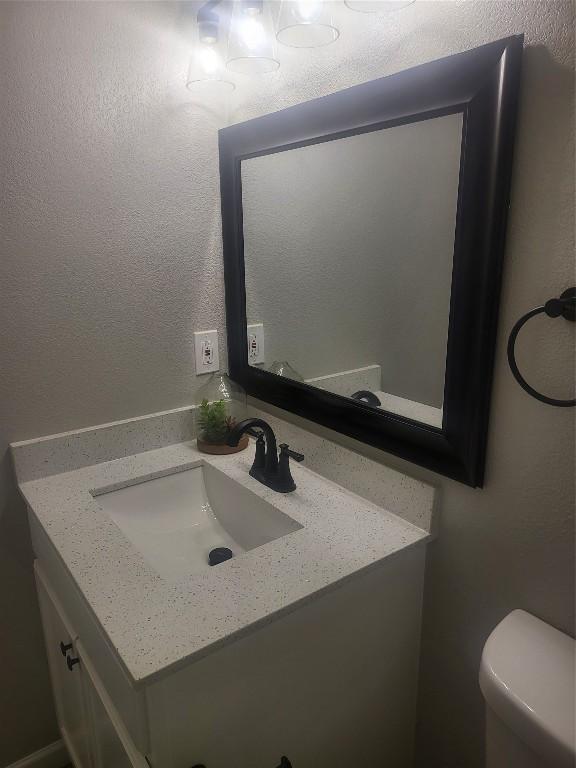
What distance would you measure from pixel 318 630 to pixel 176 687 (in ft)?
0.94

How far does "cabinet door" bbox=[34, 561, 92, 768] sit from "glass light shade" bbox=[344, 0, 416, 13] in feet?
4.66

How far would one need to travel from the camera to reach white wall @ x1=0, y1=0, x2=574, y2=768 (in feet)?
2.79

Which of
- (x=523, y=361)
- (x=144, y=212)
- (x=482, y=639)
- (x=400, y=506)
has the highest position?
(x=144, y=212)

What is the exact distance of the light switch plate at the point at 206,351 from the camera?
5.05 ft

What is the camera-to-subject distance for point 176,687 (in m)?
0.81

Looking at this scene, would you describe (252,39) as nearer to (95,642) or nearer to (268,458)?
(268,458)

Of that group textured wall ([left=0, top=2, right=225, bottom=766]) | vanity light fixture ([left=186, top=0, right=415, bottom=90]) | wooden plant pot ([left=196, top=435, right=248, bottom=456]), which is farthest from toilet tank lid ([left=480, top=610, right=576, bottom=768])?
vanity light fixture ([left=186, top=0, right=415, bottom=90])

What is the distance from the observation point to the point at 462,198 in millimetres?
910

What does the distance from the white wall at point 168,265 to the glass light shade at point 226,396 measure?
0.06m

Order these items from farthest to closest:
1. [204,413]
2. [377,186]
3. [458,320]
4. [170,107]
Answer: [204,413], [170,107], [377,186], [458,320]

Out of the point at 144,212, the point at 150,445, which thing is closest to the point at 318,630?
the point at 150,445

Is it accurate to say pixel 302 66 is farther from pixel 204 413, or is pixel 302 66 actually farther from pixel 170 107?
pixel 204 413

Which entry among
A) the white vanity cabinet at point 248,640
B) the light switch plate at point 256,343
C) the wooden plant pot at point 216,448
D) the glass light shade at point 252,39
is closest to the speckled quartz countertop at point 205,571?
the white vanity cabinet at point 248,640

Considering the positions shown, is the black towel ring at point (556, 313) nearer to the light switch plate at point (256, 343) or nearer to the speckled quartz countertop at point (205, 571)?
the speckled quartz countertop at point (205, 571)
